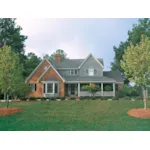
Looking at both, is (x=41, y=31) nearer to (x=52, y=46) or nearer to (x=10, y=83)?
(x=52, y=46)

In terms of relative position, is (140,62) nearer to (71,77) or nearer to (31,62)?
(31,62)

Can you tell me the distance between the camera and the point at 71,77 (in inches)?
552

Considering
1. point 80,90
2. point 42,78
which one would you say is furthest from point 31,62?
point 80,90

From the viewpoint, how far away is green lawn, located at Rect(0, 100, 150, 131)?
8719 mm

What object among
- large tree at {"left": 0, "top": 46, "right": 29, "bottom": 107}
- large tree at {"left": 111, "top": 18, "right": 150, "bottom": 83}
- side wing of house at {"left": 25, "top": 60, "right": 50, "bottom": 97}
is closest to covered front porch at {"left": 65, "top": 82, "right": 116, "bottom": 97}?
side wing of house at {"left": 25, "top": 60, "right": 50, "bottom": 97}

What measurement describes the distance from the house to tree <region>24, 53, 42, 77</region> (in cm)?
18

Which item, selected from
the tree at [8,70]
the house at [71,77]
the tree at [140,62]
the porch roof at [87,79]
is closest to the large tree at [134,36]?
the tree at [140,62]

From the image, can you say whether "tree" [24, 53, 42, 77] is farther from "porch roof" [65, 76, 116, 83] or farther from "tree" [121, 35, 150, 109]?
"tree" [121, 35, 150, 109]

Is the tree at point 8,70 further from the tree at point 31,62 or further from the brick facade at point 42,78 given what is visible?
the brick facade at point 42,78

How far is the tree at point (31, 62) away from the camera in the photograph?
10523 mm

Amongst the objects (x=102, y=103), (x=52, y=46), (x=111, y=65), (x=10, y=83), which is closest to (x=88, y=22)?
(x=52, y=46)

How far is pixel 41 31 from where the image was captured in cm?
969

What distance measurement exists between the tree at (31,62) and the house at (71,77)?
0.18 metres
